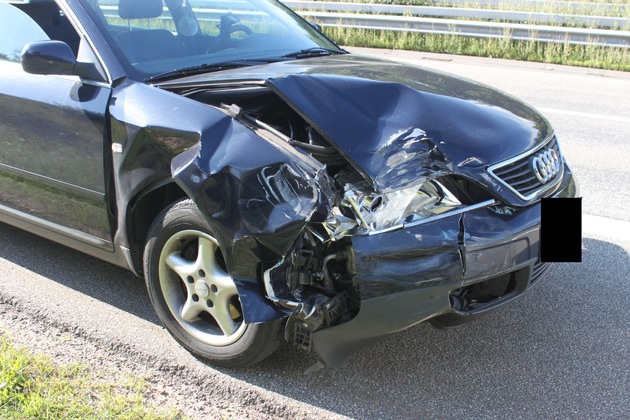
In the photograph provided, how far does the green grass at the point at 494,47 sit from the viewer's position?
11258 millimetres

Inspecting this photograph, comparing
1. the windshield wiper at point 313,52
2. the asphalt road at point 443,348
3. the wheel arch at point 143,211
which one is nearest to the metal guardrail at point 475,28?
the asphalt road at point 443,348

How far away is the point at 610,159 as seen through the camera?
6145 millimetres

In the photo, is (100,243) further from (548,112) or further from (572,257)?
(548,112)

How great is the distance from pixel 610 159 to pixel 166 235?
4.66 meters

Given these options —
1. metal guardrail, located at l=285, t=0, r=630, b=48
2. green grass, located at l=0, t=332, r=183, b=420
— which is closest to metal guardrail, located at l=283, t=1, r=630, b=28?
metal guardrail, located at l=285, t=0, r=630, b=48

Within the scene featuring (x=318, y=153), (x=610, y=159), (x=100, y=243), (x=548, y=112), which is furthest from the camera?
(x=548, y=112)

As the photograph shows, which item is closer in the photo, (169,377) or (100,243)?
(169,377)

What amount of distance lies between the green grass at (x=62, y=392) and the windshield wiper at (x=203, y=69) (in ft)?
4.70

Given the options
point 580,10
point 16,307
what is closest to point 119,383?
point 16,307

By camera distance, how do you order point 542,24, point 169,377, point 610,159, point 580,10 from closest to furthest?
point 169,377
point 610,159
point 542,24
point 580,10

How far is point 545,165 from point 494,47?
9.76m

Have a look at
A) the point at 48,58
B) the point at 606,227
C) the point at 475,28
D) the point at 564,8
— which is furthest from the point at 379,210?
the point at 564,8

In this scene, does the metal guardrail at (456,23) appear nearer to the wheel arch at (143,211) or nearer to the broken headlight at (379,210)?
the broken headlight at (379,210)

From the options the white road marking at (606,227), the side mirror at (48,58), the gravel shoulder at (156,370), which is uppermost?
the side mirror at (48,58)
